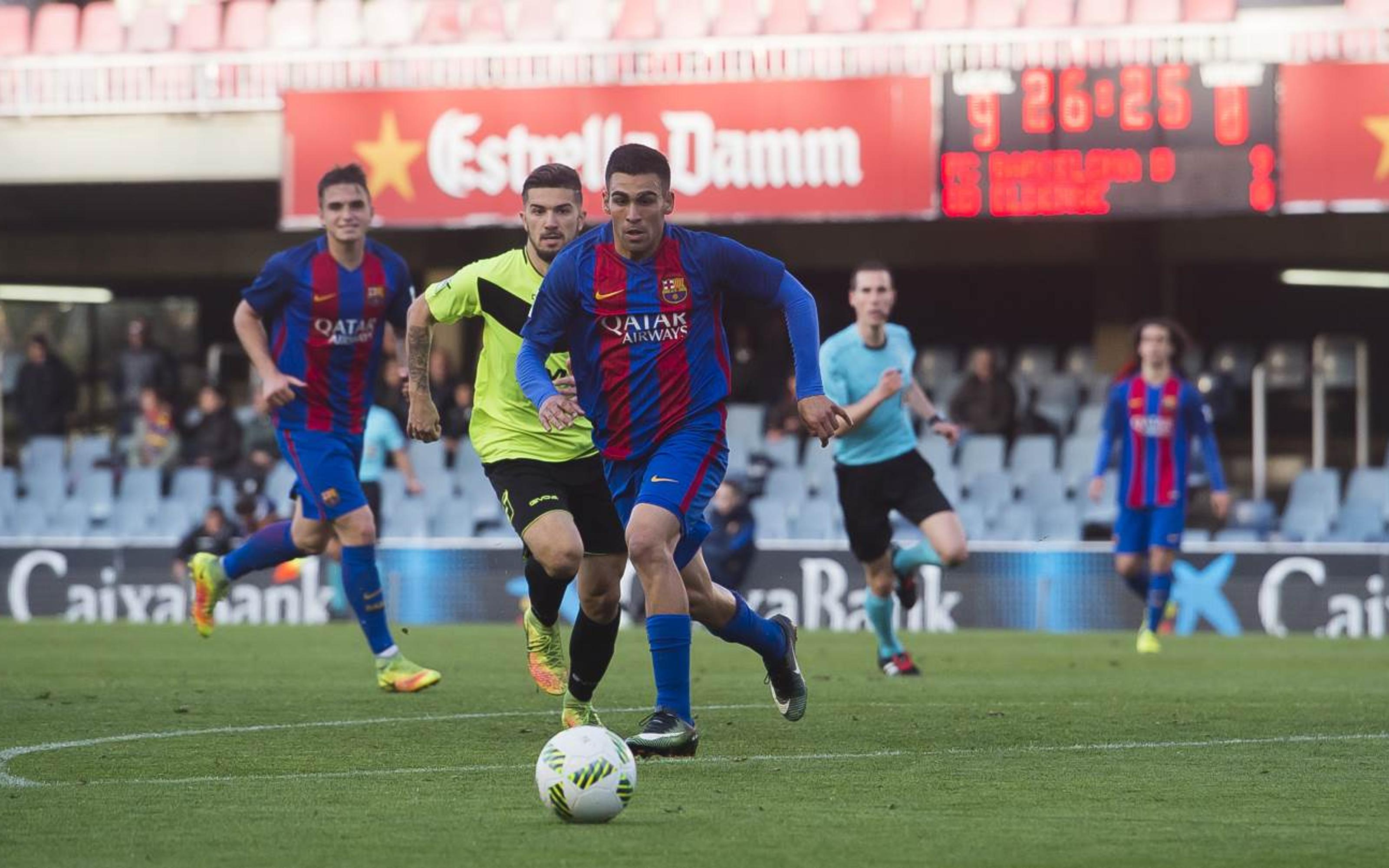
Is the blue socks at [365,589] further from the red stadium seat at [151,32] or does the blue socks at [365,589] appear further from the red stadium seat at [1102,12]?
the red stadium seat at [151,32]

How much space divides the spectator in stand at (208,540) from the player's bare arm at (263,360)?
8.64m

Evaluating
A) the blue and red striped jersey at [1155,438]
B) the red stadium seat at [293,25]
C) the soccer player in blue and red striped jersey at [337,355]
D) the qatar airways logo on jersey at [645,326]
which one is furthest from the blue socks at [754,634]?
the red stadium seat at [293,25]

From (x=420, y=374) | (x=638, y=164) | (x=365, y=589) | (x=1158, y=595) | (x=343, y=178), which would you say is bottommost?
(x=1158, y=595)

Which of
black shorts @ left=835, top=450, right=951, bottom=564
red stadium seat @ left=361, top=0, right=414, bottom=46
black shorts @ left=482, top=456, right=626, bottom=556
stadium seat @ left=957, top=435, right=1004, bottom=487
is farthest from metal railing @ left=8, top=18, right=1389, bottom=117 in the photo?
black shorts @ left=482, top=456, right=626, bottom=556

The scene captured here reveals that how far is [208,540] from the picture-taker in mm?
17891

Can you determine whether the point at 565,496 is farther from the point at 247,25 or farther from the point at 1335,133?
the point at 247,25

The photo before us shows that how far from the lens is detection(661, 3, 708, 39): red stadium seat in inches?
787

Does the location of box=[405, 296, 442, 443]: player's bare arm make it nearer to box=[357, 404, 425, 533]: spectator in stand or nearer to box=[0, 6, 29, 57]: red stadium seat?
box=[357, 404, 425, 533]: spectator in stand

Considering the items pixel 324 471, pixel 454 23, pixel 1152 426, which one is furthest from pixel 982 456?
pixel 324 471

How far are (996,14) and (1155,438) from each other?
7.06m

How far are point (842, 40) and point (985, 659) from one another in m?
8.29

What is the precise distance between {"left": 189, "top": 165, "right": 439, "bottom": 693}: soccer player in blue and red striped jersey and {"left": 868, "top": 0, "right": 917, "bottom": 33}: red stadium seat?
10802 mm

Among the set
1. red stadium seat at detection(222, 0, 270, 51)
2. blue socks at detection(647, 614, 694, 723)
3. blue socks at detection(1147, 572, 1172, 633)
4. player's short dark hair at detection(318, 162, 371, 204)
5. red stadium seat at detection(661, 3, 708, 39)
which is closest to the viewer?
blue socks at detection(647, 614, 694, 723)

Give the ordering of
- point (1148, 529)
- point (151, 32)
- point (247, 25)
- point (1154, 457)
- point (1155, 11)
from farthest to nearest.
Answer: point (151, 32) < point (247, 25) < point (1155, 11) < point (1148, 529) < point (1154, 457)
